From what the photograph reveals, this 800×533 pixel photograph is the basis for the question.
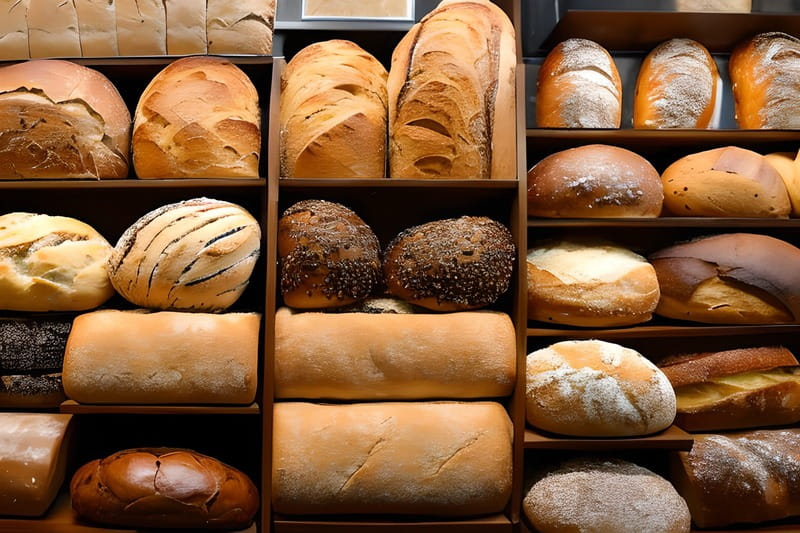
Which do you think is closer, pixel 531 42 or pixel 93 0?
pixel 93 0

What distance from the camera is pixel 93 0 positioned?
201 centimetres

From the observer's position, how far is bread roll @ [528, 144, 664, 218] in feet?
6.39

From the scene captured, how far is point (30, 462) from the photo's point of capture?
179cm

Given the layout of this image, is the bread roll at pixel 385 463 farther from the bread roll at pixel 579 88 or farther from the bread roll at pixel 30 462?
the bread roll at pixel 579 88

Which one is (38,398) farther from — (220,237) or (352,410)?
(352,410)

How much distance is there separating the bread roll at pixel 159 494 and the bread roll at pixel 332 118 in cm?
88

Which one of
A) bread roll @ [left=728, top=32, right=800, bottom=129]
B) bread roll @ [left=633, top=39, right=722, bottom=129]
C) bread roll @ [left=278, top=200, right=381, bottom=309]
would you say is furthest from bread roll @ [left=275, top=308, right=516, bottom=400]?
bread roll @ [left=728, top=32, right=800, bottom=129]

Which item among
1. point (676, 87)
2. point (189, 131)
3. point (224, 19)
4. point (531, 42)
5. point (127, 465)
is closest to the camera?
point (127, 465)

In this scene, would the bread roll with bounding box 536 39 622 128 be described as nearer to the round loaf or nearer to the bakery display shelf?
the round loaf

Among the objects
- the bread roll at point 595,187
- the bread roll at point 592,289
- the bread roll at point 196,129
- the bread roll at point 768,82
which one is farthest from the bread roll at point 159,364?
the bread roll at point 768,82

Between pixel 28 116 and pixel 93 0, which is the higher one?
pixel 93 0

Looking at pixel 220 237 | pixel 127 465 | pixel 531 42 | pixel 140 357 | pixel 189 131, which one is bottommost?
pixel 127 465

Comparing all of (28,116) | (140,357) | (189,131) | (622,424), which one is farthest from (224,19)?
(622,424)

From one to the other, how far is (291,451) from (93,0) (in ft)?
4.86
